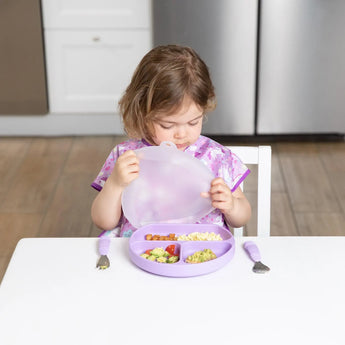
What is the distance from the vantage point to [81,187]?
2.82 metres

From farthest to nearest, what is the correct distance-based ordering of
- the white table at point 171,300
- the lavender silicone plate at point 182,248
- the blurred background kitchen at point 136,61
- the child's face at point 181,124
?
the blurred background kitchen at point 136,61
the child's face at point 181,124
the lavender silicone plate at point 182,248
the white table at point 171,300

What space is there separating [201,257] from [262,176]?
1.19ft

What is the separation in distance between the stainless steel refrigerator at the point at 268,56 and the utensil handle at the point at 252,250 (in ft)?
6.82

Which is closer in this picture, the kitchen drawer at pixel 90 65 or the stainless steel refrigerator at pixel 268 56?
the stainless steel refrigerator at pixel 268 56

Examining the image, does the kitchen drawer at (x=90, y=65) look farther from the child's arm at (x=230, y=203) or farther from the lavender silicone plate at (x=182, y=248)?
the lavender silicone plate at (x=182, y=248)

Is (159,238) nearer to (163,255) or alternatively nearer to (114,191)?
(163,255)

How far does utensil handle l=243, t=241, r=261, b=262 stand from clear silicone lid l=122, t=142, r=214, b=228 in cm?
9

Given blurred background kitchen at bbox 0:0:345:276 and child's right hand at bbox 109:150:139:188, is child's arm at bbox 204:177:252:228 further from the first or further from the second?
blurred background kitchen at bbox 0:0:345:276

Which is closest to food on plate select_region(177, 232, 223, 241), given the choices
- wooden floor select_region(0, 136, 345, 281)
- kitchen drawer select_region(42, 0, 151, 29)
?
wooden floor select_region(0, 136, 345, 281)

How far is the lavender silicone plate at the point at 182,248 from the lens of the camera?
1016 mm

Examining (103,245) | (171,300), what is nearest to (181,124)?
(103,245)

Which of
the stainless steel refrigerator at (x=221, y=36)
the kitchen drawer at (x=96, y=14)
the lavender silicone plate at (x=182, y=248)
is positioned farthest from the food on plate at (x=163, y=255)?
the kitchen drawer at (x=96, y=14)

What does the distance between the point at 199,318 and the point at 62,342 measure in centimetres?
19

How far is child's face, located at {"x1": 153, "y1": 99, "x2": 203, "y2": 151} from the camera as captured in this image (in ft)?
4.09
